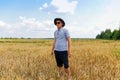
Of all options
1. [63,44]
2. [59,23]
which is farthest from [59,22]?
[63,44]

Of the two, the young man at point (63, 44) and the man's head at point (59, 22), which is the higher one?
the man's head at point (59, 22)

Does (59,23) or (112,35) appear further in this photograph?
(112,35)

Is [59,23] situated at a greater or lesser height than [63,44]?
greater

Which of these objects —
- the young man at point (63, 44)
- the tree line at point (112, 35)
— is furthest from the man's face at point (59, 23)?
the tree line at point (112, 35)

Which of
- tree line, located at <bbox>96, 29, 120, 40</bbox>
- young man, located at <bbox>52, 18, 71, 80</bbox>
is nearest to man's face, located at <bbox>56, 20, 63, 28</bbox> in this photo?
young man, located at <bbox>52, 18, 71, 80</bbox>

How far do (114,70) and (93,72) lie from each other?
692mm

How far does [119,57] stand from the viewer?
33.8 ft

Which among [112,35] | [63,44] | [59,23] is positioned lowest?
[63,44]

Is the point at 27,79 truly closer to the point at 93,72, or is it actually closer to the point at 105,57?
the point at 93,72

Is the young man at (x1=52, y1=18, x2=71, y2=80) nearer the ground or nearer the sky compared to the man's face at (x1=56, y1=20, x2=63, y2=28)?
nearer the ground

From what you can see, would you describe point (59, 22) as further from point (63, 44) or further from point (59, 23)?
point (63, 44)

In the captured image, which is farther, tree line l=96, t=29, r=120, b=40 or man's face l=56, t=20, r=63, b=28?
tree line l=96, t=29, r=120, b=40

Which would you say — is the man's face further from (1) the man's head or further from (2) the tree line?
(2) the tree line

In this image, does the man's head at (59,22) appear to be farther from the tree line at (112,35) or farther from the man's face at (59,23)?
the tree line at (112,35)
